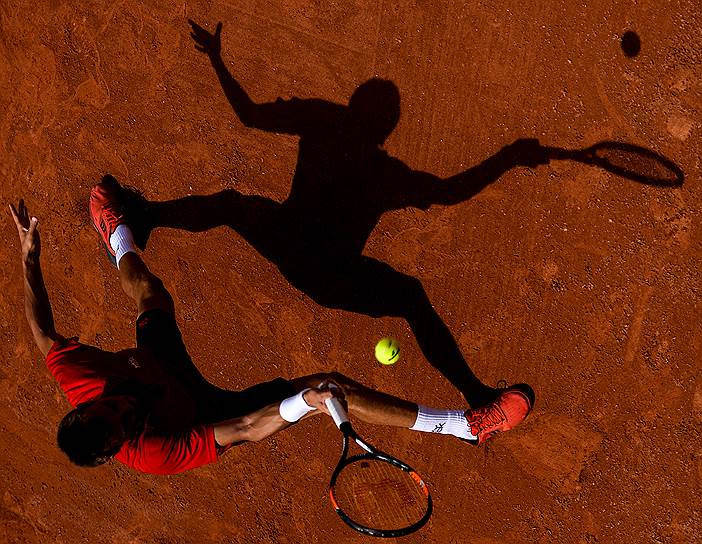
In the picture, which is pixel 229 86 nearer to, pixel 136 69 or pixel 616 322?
pixel 136 69

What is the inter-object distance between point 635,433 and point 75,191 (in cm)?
629

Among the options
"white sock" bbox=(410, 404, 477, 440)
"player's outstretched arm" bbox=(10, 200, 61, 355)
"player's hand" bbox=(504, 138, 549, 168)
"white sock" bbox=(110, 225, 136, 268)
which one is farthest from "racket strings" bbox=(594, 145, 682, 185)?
"player's outstretched arm" bbox=(10, 200, 61, 355)

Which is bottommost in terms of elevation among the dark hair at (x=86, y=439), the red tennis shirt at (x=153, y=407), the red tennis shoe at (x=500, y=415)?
the red tennis shirt at (x=153, y=407)

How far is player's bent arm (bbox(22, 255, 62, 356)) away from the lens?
4.62 m

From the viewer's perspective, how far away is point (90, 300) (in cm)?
639

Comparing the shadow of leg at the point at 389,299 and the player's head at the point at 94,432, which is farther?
the shadow of leg at the point at 389,299

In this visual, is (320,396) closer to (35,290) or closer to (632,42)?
(35,290)

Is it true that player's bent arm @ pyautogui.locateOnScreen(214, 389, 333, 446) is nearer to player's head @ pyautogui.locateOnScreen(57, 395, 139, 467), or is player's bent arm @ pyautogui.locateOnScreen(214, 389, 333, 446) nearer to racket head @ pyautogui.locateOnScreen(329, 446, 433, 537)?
player's head @ pyautogui.locateOnScreen(57, 395, 139, 467)

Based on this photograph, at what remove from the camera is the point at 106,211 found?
5992mm

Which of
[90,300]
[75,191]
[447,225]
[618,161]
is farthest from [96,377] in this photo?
[618,161]

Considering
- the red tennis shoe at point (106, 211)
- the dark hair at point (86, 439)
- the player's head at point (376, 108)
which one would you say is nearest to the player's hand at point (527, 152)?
the player's head at point (376, 108)

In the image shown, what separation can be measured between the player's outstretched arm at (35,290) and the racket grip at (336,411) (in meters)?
2.32

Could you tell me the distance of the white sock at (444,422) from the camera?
561cm

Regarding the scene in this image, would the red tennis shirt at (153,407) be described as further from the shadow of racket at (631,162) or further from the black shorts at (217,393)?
the shadow of racket at (631,162)
